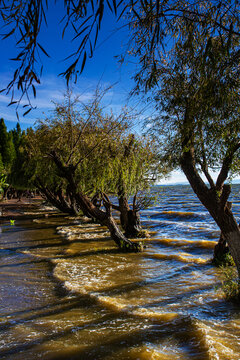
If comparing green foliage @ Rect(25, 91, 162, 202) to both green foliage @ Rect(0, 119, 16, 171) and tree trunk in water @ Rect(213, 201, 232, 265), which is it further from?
green foliage @ Rect(0, 119, 16, 171)

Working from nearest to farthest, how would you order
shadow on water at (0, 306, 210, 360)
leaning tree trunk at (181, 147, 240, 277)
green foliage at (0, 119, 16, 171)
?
1. shadow on water at (0, 306, 210, 360)
2. leaning tree trunk at (181, 147, 240, 277)
3. green foliage at (0, 119, 16, 171)

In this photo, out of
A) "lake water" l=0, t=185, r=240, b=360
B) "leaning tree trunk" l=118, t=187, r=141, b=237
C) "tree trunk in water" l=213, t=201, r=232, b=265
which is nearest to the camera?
"lake water" l=0, t=185, r=240, b=360

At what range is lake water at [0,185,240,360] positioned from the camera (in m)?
4.90

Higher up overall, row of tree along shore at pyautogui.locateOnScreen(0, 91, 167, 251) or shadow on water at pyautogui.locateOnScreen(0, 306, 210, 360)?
row of tree along shore at pyautogui.locateOnScreen(0, 91, 167, 251)

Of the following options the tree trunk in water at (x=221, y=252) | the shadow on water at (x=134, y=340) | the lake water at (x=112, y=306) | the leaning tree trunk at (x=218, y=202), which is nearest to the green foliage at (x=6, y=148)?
the lake water at (x=112, y=306)

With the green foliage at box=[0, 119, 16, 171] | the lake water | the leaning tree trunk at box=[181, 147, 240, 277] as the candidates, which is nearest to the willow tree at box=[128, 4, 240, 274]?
the leaning tree trunk at box=[181, 147, 240, 277]

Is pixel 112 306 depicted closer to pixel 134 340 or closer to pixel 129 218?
pixel 134 340

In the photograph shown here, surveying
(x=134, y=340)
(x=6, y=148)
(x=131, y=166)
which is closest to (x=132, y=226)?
(x=131, y=166)

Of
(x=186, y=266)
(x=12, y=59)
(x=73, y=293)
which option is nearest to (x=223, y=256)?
(x=186, y=266)

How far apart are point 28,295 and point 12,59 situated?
21.4ft

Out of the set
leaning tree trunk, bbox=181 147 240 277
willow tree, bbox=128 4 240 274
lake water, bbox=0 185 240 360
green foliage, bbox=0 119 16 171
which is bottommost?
lake water, bbox=0 185 240 360

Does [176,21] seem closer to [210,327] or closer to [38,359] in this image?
[210,327]

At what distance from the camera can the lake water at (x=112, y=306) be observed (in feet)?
16.1

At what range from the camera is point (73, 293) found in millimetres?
7664
